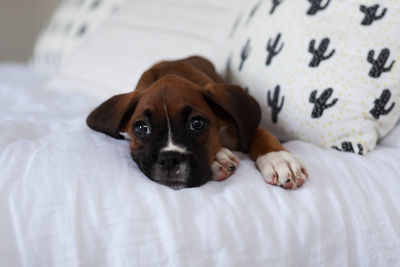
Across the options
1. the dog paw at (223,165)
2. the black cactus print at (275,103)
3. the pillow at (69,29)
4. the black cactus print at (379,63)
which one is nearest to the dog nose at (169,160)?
the dog paw at (223,165)

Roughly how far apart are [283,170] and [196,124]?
35cm

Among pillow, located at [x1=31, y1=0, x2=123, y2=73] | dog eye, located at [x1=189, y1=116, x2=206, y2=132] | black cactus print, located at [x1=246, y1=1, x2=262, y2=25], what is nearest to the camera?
dog eye, located at [x1=189, y1=116, x2=206, y2=132]

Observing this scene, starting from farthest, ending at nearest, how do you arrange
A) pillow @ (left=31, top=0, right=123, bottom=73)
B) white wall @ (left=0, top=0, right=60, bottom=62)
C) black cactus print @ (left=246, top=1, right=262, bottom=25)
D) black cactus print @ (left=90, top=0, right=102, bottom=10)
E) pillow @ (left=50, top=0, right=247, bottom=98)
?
white wall @ (left=0, top=0, right=60, bottom=62)
black cactus print @ (left=90, top=0, right=102, bottom=10)
pillow @ (left=31, top=0, right=123, bottom=73)
pillow @ (left=50, top=0, right=247, bottom=98)
black cactus print @ (left=246, top=1, right=262, bottom=25)

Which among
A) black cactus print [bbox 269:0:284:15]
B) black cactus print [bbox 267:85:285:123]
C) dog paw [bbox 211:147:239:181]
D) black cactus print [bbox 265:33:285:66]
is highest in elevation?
black cactus print [bbox 269:0:284:15]

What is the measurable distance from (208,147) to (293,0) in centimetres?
79

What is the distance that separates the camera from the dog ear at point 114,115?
1.58 meters

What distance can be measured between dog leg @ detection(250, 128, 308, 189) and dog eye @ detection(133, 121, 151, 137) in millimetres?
401

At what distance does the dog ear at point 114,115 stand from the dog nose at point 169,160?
28cm

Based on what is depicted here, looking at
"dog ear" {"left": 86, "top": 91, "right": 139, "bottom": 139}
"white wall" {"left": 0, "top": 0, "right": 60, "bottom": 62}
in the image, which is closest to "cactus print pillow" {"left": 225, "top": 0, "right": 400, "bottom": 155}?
"dog ear" {"left": 86, "top": 91, "right": 139, "bottom": 139}

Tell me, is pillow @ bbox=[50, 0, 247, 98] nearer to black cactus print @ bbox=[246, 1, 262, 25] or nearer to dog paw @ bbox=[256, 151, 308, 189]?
black cactus print @ bbox=[246, 1, 262, 25]

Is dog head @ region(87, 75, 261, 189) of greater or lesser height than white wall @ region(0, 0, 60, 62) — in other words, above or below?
above

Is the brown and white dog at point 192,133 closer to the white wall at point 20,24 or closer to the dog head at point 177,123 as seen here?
the dog head at point 177,123

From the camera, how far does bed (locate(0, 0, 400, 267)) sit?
111 cm

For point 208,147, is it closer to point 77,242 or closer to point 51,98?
point 77,242
